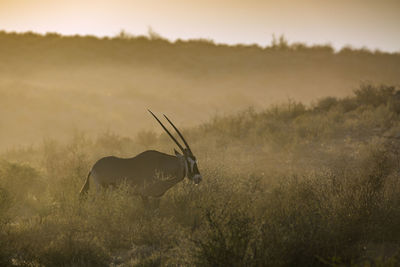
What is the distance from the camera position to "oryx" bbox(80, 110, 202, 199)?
7.56m

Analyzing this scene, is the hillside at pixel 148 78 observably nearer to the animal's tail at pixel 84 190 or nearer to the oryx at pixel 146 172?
the animal's tail at pixel 84 190

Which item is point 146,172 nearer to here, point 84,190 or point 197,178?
point 197,178

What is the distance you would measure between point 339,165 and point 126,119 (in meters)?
17.9

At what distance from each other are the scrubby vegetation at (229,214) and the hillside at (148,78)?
42.0 ft

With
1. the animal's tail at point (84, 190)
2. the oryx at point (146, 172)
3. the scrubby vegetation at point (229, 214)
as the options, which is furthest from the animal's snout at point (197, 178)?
the animal's tail at point (84, 190)

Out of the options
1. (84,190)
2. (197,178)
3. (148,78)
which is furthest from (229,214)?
(148,78)

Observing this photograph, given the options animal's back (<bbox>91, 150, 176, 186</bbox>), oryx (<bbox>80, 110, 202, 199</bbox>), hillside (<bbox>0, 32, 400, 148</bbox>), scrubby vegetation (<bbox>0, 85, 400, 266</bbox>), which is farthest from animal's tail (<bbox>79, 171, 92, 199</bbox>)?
hillside (<bbox>0, 32, 400, 148</bbox>)

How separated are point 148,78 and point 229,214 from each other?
35.4m

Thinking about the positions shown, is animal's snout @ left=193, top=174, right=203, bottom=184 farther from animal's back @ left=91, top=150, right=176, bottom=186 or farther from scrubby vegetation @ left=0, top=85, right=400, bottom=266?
animal's back @ left=91, top=150, right=176, bottom=186

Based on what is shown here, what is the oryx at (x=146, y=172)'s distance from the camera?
7.56m

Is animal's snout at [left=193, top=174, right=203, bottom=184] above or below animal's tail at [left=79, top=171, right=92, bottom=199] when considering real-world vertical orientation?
above

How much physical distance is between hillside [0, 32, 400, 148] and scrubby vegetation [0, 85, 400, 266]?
12.8 meters

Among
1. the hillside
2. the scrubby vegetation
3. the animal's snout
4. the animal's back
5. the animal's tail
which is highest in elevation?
the hillside

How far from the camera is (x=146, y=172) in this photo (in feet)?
25.2
